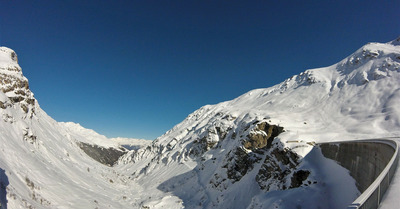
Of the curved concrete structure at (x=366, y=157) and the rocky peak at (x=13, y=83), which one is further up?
the rocky peak at (x=13, y=83)

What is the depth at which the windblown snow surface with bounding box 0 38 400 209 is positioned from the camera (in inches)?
581

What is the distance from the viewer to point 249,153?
3181 centimetres

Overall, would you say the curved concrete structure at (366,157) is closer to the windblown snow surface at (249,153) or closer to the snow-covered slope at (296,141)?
the windblown snow surface at (249,153)

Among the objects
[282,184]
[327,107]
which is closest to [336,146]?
[282,184]

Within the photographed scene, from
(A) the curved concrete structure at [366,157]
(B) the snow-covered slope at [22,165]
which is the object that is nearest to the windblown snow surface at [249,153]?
(B) the snow-covered slope at [22,165]

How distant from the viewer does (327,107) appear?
137 ft

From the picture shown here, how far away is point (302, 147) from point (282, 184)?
5.02 meters

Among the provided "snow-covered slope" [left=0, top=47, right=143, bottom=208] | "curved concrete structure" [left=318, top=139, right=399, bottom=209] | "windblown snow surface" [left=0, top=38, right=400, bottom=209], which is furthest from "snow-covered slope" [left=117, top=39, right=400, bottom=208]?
"snow-covered slope" [left=0, top=47, right=143, bottom=208]

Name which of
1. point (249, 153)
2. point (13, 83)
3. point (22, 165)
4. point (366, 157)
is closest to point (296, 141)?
point (249, 153)

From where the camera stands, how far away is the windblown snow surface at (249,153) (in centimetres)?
1475

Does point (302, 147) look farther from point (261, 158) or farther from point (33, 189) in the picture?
point (33, 189)

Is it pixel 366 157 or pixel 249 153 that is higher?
pixel 249 153

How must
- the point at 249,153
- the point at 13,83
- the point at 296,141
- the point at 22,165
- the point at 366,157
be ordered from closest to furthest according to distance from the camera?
1. the point at 366,157
2. the point at 22,165
3. the point at 13,83
4. the point at 296,141
5. the point at 249,153

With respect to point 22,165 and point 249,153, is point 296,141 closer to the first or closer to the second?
point 249,153
